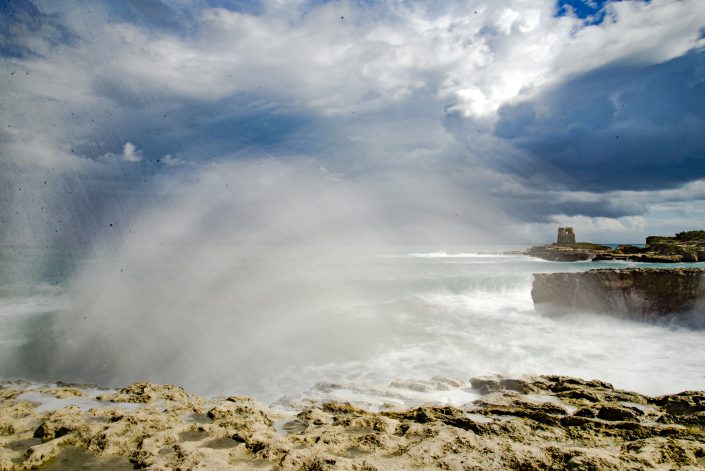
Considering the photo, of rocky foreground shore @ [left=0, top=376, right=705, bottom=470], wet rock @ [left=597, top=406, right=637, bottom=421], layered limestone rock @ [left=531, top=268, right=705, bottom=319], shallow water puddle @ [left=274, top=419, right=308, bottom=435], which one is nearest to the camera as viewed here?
rocky foreground shore @ [left=0, top=376, right=705, bottom=470]

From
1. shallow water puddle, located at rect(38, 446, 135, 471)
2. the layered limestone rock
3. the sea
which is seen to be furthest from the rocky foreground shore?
the layered limestone rock

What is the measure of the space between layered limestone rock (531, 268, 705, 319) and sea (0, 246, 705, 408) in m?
0.86

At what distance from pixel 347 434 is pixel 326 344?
31.7 feet

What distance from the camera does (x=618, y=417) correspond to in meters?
5.74

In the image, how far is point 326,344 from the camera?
1459 centimetres

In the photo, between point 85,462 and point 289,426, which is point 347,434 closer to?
point 289,426

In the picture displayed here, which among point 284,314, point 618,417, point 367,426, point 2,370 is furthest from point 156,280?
point 618,417

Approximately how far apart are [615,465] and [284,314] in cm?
1802

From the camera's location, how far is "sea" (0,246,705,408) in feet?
34.1

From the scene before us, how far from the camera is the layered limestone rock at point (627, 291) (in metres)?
16.8

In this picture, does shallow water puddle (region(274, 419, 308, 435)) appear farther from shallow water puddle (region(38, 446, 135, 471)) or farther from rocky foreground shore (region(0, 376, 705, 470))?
shallow water puddle (region(38, 446, 135, 471))

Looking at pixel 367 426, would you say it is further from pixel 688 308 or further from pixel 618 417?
pixel 688 308

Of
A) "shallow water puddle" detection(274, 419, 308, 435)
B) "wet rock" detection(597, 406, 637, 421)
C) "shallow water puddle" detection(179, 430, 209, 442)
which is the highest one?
"wet rock" detection(597, 406, 637, 421)

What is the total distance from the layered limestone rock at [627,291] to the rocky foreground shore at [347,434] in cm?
1353
